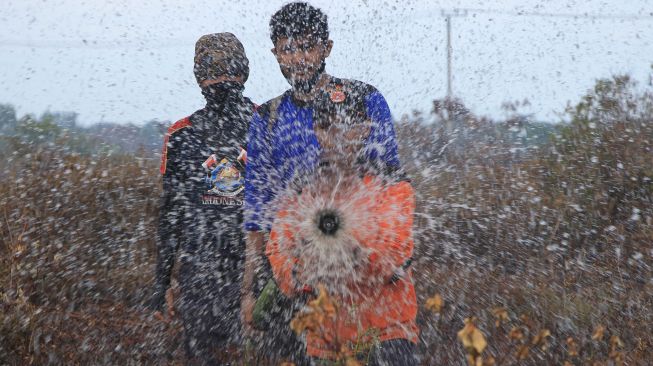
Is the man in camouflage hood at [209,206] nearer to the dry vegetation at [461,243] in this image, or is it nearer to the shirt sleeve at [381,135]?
the dry vegetation at [461,243]

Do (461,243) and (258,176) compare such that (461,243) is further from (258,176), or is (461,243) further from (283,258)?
(283,258)

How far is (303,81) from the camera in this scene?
2.95m

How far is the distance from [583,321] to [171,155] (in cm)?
281

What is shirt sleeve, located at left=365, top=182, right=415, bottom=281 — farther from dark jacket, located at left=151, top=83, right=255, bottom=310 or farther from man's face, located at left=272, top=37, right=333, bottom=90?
dark jacket, located at left=151, top=83, right=255, bottom=310

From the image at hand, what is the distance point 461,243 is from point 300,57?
457 centimetres

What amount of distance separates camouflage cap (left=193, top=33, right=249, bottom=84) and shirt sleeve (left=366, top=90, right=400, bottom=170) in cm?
142

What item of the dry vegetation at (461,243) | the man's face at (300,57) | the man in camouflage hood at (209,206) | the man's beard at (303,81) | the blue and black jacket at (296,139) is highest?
the man's face at (300,57)

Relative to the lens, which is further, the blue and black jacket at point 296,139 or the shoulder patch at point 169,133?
the shoulder patch at point 169,133

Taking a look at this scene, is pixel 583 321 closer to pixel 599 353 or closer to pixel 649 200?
pixel 599 353

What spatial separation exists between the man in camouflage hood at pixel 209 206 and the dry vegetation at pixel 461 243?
2.42 feet

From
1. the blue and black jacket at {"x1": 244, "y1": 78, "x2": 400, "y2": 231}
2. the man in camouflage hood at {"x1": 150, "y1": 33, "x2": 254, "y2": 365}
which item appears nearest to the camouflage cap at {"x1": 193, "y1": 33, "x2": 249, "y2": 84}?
the man in camouflage hood at {"x1": 150, "y1": 33, "x2": 254, "y2": 365}

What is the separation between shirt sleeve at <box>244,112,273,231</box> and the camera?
2889 mm

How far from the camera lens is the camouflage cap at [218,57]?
394 cm

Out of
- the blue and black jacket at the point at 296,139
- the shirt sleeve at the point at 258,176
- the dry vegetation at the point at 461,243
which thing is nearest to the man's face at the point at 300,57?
the blue and black jacket at the point at 296,139
